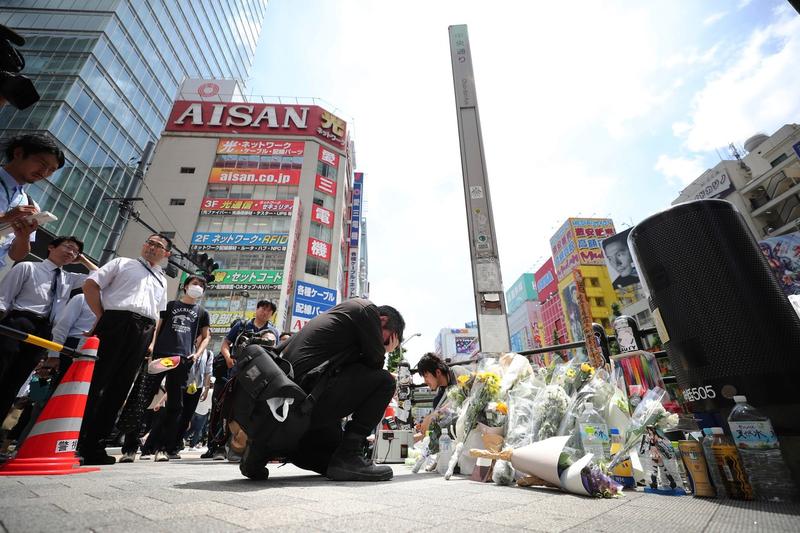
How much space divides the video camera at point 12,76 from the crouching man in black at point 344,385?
1950 millimetres

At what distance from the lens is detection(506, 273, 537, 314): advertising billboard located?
157 ft

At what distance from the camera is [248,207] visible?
65.3 feet

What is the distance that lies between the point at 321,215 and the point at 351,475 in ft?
65.1

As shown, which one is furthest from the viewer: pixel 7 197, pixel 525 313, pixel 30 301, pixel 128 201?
pixel 525 313

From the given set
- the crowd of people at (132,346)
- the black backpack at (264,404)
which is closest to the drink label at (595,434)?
the crowd of people at (132,346)

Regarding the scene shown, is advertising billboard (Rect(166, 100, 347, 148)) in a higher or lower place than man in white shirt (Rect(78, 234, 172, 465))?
higher

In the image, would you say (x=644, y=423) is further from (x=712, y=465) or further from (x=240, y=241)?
(x=240, y=241)

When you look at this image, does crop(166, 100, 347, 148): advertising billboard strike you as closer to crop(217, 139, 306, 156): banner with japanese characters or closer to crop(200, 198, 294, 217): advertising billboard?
crop(217, 139, 306, 156): banner with japanese characters

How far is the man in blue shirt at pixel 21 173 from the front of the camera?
1.87 m

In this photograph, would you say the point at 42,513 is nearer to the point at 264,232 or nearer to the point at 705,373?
the point at 705,373

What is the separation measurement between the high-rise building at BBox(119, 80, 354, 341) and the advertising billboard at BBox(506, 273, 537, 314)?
3439 centimetres

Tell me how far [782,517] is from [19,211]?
333 centimetres

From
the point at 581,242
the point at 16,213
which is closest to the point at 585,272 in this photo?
the point at 581,242

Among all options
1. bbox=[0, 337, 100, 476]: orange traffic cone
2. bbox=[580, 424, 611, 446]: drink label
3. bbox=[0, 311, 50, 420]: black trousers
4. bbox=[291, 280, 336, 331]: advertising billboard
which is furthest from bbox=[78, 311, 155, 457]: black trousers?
bbox=[291, 280, 336, 331]: advertising billboard
